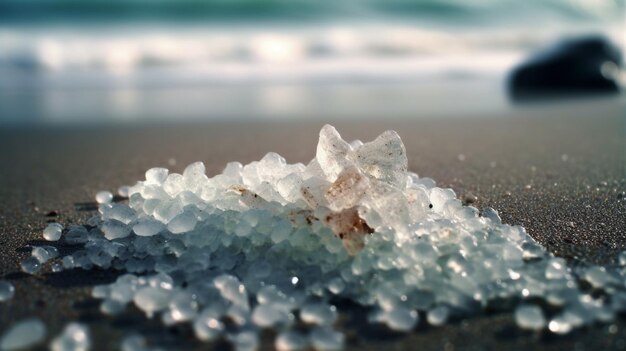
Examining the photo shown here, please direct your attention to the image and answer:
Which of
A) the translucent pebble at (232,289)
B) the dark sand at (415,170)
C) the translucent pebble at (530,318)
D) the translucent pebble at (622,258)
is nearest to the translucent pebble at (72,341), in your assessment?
the dark sand at (415,170)

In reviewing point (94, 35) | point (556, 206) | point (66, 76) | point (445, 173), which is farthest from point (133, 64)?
point (556, 206)

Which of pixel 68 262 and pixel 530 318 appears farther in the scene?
pixel 68 262

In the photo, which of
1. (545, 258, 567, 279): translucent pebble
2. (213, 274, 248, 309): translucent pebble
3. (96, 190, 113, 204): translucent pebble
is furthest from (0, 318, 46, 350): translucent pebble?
(545, 258, 567, 279): translucent pebble

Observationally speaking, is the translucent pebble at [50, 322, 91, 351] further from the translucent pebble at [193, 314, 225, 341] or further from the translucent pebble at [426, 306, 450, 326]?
the translucent pebble at [426, 306, 450, 326]

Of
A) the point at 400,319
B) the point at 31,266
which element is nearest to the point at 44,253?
the point at 31,266

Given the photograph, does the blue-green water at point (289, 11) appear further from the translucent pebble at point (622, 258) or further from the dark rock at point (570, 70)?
the translucent pebble at point (622, 258)

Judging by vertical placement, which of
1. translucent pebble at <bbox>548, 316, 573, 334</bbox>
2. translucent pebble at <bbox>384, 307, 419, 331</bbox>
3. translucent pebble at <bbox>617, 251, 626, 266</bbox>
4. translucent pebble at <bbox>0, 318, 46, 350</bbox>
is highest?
translucent pebble at <bbox>617, 251, 626, 266</bbox>

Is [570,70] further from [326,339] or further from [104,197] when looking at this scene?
[326,339]
